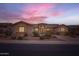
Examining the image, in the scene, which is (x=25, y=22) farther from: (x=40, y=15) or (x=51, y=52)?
(x=51, y=52)

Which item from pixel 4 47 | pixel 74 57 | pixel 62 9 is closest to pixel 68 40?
pixel 74 57

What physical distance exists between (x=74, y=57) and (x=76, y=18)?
0.52 m

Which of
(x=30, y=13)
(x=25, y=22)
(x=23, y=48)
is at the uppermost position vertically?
(x=30, y=13)

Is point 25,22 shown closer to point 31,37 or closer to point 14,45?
point 31,37

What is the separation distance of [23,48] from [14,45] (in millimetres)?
127

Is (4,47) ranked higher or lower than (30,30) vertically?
lower

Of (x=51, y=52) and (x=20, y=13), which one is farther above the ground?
(x=20, y=13)

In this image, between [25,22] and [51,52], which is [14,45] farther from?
[51,52]

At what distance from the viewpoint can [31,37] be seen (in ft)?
6.28

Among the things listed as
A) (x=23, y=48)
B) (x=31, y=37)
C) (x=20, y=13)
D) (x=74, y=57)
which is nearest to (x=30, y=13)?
(x=20, y=13)

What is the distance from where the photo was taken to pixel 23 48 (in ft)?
6.34

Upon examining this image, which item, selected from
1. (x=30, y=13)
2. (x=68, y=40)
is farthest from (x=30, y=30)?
(x=68, y=40)

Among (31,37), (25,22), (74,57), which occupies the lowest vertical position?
(74,57)

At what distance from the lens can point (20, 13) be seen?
1.92m
